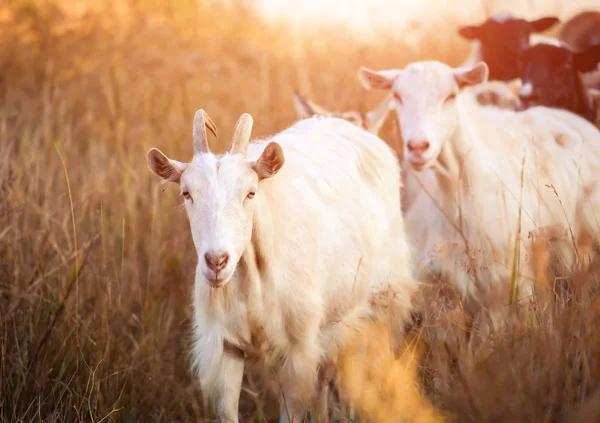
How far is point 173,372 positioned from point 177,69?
422 cm

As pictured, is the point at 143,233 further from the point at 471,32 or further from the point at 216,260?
the point at 471,32

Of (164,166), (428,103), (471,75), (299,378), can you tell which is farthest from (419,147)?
(164,166)

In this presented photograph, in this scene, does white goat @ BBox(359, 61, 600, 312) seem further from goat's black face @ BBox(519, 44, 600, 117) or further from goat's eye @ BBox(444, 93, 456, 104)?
goat's black face @ BBox(519, 44, 600, 117)

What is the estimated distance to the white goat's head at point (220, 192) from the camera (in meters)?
3.38

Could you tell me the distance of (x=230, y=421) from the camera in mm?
3844

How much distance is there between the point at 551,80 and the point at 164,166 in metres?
3.75

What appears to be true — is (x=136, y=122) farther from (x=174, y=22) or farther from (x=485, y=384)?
(x=485, y=384)

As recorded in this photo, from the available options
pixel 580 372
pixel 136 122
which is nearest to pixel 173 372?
pixel 580 372

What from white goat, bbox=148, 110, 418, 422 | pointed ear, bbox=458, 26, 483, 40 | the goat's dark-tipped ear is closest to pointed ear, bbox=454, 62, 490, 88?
white goat, bbox=148, 110, 418, 422

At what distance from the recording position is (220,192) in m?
3.53

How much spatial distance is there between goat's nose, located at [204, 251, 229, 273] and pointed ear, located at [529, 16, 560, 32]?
14.4 feet

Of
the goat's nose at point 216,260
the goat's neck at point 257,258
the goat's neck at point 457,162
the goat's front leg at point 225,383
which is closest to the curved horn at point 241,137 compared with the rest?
the goat's neck at point 257,258

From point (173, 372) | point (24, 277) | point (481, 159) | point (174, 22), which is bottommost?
point (173, 372)

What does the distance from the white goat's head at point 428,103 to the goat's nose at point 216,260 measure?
77.0 inches
